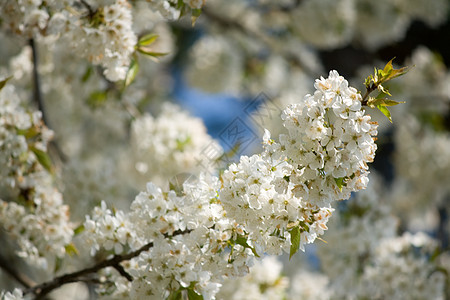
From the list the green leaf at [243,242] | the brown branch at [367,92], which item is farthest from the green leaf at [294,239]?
the brown branch at [367,92]

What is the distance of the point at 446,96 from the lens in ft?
22.0

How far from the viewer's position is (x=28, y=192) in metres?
2.85

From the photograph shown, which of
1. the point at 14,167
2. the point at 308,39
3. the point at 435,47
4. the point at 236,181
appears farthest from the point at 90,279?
the point at 435,47

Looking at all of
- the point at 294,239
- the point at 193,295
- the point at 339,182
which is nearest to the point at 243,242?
the point at 294,239

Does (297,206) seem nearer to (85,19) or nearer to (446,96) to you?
(85,19)

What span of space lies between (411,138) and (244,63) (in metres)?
2.48

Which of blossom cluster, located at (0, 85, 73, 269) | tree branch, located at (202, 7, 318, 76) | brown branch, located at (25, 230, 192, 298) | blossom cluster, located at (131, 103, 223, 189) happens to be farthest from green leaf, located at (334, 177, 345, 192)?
tree branch, located at (202, 7, 318, 76)

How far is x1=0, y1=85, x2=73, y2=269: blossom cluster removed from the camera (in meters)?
2.71

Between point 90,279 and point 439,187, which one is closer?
point 90,279

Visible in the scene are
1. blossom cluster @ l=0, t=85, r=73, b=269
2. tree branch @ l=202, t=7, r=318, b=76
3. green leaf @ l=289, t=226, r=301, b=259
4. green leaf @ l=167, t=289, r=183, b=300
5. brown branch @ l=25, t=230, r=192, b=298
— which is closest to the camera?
green leaf @ l=289, t=226, r=301, b=259

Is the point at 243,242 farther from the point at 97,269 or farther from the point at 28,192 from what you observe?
the point at 28,192

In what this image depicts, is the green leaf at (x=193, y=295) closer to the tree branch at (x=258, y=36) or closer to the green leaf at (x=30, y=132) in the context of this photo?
the green leaf at (x=30, y=132)

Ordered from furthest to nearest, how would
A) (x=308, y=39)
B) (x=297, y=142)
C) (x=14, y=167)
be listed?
(x=308, y=39) < (x=14, y=167) < (x=297, y=142)

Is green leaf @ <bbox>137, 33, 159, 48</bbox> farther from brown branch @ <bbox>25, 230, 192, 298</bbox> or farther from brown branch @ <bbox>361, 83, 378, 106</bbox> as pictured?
brown branch @ <bbox>361, 83, 378, 106</bbox>
